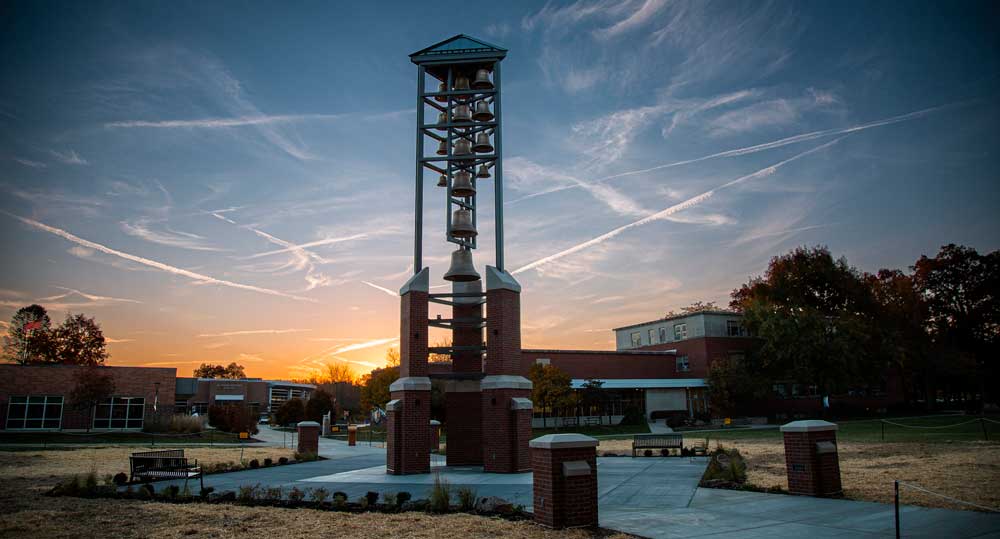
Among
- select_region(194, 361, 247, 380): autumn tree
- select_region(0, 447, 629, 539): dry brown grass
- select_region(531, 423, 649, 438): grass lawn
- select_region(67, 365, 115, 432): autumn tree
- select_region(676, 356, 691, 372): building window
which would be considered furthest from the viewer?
select_region(194, 361, 247, 380): autumn tree

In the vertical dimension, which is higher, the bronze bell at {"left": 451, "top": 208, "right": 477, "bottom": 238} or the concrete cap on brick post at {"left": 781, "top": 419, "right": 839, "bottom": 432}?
the bronze bell at {"left": 451, "top": 208, "right": 477, "bottom": 238}

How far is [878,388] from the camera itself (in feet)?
206

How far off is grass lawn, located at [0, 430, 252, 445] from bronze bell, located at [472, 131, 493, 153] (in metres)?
28.9

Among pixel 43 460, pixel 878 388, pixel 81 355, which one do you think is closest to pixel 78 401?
pixel 43 460

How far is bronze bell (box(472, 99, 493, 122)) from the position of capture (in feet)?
69.4

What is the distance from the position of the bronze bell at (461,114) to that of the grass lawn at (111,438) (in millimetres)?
29003

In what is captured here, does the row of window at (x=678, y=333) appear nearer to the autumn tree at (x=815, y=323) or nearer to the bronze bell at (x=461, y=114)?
the autumn tree at (x=815, y=323)

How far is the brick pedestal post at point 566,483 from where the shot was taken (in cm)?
1027

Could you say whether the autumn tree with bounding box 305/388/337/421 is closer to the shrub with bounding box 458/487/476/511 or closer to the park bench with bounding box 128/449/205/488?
the park bench with bounding box 128/449/205/488

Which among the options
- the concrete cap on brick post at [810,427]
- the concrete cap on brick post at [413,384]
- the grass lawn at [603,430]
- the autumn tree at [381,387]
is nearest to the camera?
the concrete cap on brick post at [810,427]

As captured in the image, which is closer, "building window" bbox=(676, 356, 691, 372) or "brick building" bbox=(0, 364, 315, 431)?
"brick building" bbox=(0, 364, 315, 431)

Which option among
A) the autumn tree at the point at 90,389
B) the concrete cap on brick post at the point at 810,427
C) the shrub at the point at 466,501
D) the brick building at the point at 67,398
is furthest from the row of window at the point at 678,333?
the shrub at the point at 466,501

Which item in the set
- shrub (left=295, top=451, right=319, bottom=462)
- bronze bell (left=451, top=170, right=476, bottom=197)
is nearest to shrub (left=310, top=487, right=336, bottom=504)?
bronze bell (left=451, top=170, right=476, bottom=197)

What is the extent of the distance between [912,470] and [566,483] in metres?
11.2
